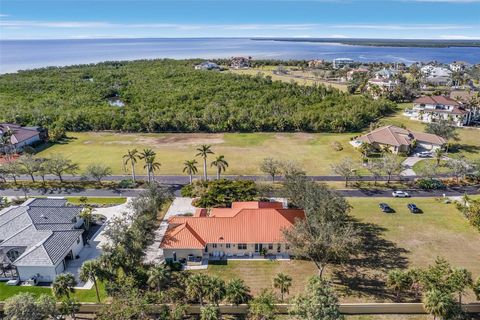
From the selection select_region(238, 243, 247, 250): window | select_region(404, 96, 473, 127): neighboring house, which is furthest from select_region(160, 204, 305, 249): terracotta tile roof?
select_region(404, 96, 473, 127): neighboring house

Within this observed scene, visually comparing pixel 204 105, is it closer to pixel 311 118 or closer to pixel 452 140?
pixel 311 118

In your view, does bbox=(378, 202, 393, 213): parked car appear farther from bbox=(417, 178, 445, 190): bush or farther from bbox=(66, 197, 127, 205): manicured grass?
bbox=(66, 197, 127, 205): manicured grass

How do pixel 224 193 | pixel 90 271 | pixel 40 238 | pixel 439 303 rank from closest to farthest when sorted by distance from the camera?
pixel 439 303, pixel 90 271, pixel 40 238, pixel 224 193

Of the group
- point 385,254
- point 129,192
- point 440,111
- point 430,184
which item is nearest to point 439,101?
point 440,111

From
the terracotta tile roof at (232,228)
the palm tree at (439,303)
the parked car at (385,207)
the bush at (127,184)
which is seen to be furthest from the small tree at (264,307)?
the bush at (127,184)

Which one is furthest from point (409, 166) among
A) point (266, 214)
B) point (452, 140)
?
point (266, 214)

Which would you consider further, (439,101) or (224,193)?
(439,101)

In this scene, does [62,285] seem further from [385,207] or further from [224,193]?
[385,207]

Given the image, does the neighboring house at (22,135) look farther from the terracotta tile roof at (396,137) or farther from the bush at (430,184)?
the bush at (430,184)
